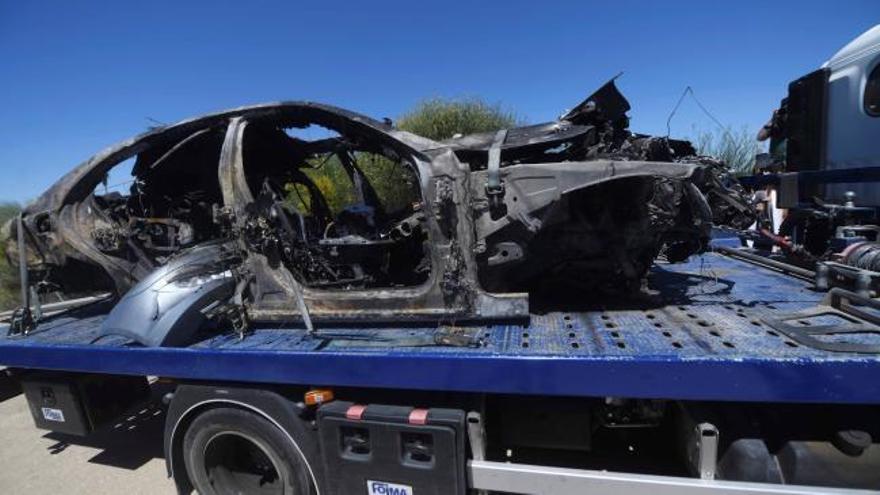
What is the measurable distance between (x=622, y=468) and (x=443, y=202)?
187 cm

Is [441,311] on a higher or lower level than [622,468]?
higher

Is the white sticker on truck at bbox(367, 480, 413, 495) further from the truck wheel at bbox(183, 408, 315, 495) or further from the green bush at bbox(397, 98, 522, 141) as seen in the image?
the green bush at bbox(397, 98, 522, 141)

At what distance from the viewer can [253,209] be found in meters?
3.08

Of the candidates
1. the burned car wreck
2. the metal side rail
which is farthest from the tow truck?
the burned car wreck

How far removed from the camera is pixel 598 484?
205 cm

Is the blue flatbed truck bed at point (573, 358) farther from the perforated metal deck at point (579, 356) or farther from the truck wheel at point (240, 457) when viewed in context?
the truck wheel at point (240, 457)

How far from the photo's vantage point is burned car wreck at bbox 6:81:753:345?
2.65 metres

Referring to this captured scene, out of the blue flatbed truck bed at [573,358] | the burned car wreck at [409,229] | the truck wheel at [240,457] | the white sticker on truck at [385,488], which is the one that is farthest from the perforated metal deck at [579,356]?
the white sticker on truck at [385,488]

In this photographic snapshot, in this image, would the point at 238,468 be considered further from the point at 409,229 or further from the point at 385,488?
the point at 409,229

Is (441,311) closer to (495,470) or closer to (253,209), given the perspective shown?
(495,470)

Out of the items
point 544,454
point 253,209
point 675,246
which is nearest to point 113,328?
point 253,209

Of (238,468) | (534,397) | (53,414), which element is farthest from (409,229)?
(53,414)

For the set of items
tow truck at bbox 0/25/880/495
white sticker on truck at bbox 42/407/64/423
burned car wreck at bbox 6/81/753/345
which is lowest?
white sticker on truck at bbox 42/407/64/423

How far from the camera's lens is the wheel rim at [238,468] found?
289cm
